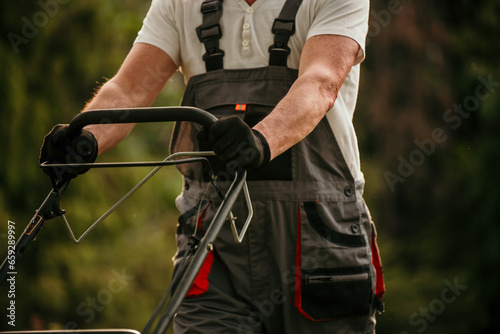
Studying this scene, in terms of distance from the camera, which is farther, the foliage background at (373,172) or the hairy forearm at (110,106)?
the foliage background at (373,172)

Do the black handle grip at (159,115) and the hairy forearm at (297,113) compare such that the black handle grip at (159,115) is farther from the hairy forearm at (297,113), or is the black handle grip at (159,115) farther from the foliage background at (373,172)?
the foliage background at (373,172)

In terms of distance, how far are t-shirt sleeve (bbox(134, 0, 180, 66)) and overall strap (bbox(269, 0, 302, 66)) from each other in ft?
1.38

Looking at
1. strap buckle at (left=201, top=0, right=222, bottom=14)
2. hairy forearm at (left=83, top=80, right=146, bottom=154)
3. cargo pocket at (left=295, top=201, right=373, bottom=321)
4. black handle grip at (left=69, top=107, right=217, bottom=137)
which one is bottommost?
cargo pocket at (left=295, top=201, right=373, bottom=321)

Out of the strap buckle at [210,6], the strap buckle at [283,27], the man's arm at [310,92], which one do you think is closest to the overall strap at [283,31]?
the strap buckle at [283,27]

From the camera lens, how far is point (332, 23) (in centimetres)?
232

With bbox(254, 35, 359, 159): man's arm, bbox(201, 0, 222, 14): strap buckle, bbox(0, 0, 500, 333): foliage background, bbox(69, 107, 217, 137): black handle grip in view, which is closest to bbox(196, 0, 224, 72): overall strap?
bbox(201, 0, 222, 14): strap buckle

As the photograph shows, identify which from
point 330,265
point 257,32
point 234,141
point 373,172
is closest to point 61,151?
point 234,141

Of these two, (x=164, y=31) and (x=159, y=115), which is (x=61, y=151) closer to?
(x=159, y=115)

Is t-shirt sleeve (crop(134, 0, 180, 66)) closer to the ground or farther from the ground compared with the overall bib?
farther from the ground

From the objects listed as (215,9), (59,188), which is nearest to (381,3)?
(215,9)

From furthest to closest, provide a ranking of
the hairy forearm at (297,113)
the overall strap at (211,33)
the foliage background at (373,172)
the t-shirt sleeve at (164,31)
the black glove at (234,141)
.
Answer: the foliage background at (373,172)
the t-shirt sleeve at (164,31)
the overall strap at (211,33)
the hairy forearm at (297,113)
the black glove at (234,141)

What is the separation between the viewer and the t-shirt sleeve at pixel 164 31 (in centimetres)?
262

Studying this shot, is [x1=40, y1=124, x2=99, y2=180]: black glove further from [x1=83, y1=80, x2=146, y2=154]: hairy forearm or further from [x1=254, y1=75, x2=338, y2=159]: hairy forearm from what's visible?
[x1=254, y1=75, x2=338, y2=159]: hairy forearm

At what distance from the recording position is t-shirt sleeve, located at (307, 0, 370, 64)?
2309mm
